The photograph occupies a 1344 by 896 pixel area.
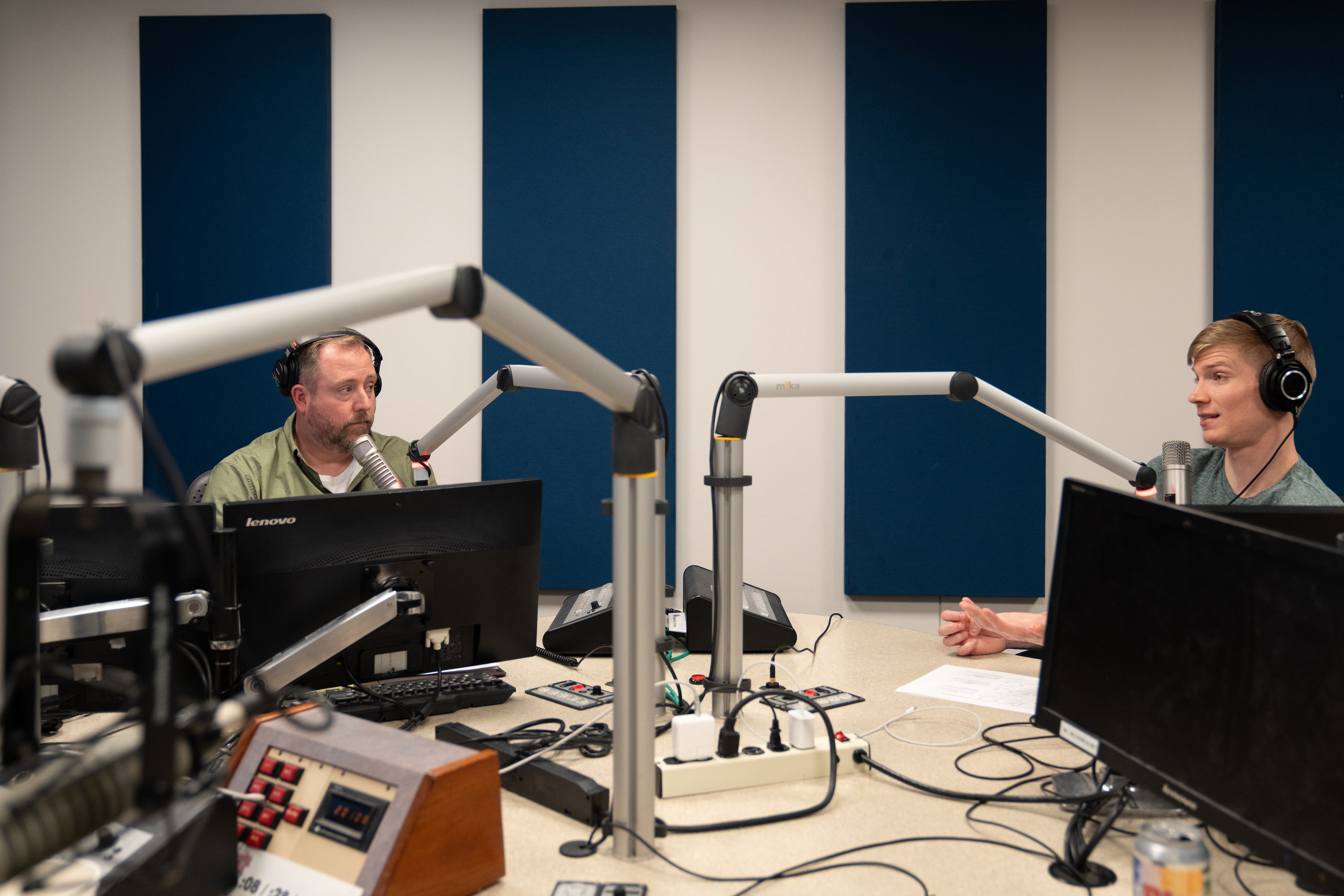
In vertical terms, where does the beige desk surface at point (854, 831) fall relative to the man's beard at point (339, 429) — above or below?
below

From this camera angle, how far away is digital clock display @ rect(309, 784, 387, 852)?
3.14ft

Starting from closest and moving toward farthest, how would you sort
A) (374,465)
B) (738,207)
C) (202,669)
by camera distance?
(202,669), (374,465), (738,207)

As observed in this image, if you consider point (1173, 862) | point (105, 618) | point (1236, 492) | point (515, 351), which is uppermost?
point (515, 351)

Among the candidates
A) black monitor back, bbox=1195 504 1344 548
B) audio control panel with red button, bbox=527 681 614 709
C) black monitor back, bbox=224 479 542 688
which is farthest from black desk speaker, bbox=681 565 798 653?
black monitor back, bbox=1195 504 1344 548

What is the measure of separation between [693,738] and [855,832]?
241 millimetres

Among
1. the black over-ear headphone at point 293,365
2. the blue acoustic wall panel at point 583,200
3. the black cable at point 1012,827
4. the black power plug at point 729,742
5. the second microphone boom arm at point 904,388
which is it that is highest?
the blue acoustic wall panel at point 583,200

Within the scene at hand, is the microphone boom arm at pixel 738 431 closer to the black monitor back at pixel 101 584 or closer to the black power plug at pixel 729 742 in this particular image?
the black power plug at pixel 729 742

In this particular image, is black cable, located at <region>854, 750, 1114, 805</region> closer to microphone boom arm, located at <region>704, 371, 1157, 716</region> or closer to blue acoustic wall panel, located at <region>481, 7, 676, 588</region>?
microphone boom arm, located at <region>704, 371, 1157, 716</region>

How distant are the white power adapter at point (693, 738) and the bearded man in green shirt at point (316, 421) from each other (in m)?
1.29

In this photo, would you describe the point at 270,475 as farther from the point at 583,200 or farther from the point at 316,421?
the point at 583,200

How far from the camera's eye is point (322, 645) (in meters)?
1.34

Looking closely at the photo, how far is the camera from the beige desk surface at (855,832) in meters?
1.02

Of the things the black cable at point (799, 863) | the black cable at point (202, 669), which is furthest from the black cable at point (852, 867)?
the black cable at point (202, 669)

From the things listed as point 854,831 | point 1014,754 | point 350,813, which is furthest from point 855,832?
point 350,813
